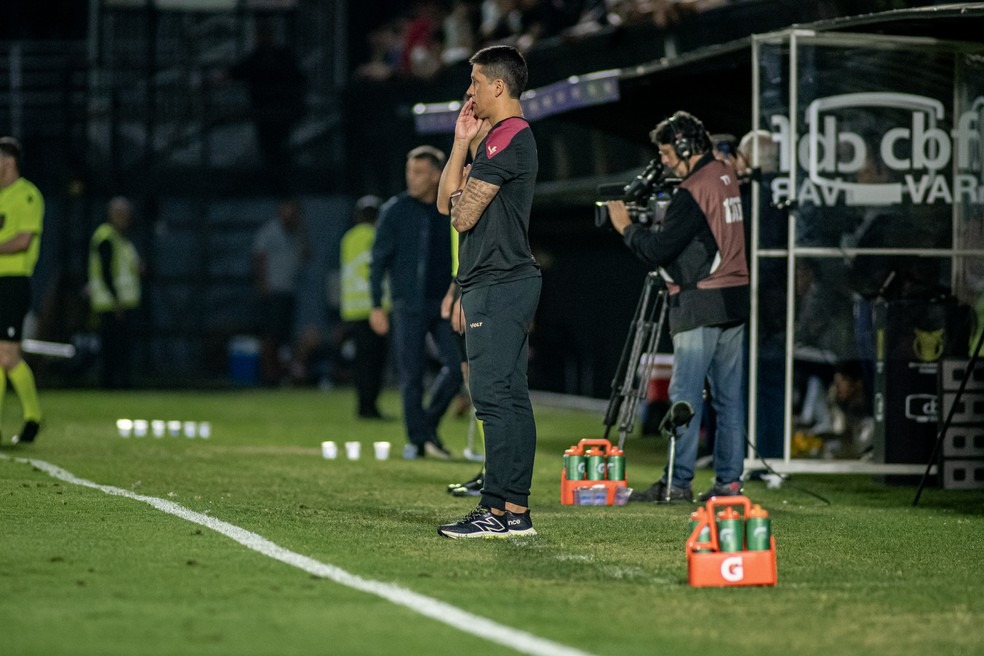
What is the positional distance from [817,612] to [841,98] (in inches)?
242

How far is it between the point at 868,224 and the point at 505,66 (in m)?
4.60

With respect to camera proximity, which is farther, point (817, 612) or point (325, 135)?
point (325, 135)

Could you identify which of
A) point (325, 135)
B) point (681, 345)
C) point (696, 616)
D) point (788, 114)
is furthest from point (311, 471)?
point (325, 135)

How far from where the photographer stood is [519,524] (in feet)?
26.0

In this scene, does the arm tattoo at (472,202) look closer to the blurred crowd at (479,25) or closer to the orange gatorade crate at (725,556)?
the orange gatorade crate at (725,556)

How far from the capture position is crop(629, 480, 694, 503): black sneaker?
9797 mm

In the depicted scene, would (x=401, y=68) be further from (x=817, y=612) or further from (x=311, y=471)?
(x=817, y=612)

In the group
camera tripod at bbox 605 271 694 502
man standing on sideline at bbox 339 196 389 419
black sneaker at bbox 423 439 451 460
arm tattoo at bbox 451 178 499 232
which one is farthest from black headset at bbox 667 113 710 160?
man standing on sideline at bbox 339 196 389 419

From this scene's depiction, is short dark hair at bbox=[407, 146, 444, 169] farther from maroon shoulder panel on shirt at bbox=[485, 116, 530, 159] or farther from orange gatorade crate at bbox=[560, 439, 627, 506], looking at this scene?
maroon shoulder panel on shirt at bbox=[485, 116, 530, 159]

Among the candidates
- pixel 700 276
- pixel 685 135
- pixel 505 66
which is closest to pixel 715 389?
pixel 700 276

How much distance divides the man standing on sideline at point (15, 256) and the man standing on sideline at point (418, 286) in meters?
2.57

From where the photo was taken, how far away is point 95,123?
25.3 m

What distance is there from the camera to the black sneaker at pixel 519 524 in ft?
26.0

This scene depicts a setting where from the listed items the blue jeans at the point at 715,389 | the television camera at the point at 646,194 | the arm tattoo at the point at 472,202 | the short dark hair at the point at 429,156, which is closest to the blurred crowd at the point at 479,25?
the short dark hair at the point at 429,156
